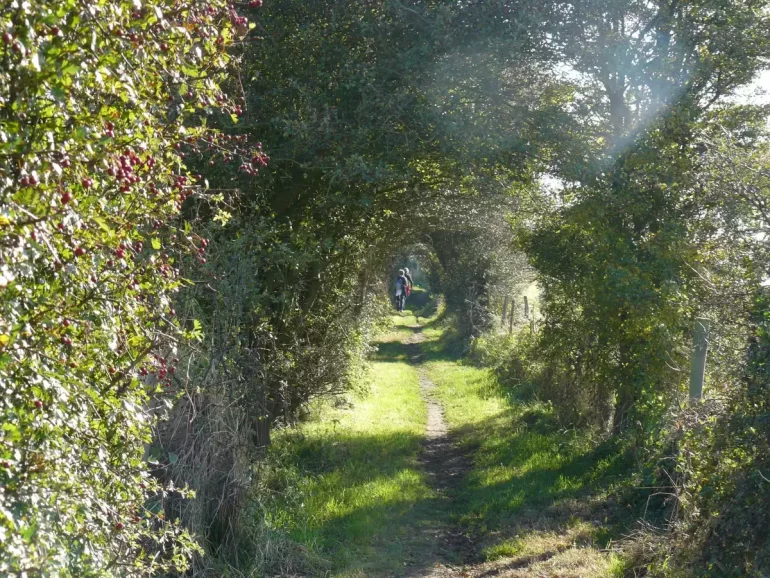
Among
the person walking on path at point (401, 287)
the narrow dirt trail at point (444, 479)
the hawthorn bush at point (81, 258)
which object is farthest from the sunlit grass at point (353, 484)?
the person walking on path at point (401, 287)

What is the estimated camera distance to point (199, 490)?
Answer: 6.66 m

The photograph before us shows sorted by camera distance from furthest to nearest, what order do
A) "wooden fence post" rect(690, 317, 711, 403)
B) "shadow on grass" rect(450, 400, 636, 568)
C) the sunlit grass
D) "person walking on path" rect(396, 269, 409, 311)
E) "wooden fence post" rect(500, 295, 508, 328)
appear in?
"person walking on path" rect(396, 269, 409, 311) < "wooden fence post" rect(500, 295, 508, 328) < "shadow on grass" rect(450, 400, 636, 568) < the sunlit grass < "wooden fence post" rect(690, 317, 711, 403)

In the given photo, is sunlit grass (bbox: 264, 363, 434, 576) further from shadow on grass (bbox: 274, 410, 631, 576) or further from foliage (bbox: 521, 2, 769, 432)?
foliage (bbox: 521, 2, 769, 432)

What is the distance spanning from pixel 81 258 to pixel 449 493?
335 inches

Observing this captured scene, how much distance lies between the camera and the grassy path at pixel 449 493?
8.01 meters

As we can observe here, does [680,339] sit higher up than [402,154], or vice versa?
[402,154]

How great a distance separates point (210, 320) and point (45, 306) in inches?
174

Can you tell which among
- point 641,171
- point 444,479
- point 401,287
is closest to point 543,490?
point 444,479

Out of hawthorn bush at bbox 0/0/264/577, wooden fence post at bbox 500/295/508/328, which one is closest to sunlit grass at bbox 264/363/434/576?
hawthorn bush at bbox 0/0/264/577

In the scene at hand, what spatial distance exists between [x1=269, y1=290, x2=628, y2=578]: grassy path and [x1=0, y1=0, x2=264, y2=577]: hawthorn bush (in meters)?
4.10

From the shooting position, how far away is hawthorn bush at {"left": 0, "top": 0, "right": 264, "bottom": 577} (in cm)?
280

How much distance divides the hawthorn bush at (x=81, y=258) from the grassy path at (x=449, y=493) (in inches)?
161

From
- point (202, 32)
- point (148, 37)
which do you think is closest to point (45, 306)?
point (148, 37)

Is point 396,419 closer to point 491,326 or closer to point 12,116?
point 491,326
